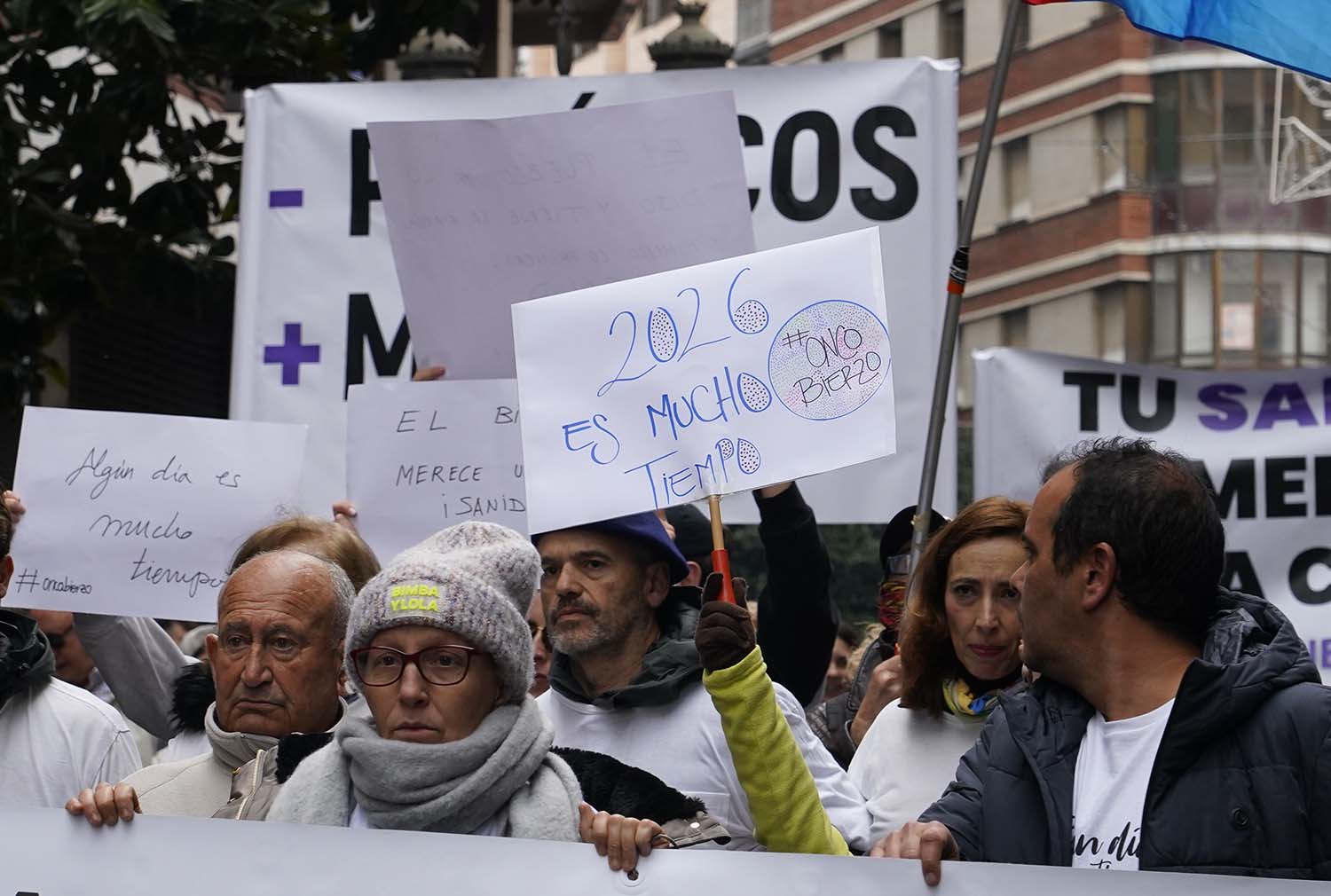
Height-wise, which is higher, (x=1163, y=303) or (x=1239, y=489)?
(x=1239, y=489)

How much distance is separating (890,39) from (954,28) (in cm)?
185

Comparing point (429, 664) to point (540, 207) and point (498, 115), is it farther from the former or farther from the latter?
point (498, 115)

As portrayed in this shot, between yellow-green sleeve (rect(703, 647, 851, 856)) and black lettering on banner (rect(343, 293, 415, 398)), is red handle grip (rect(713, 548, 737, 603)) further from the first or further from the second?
black lettering on banner (rect(343, 293, 415, 398))

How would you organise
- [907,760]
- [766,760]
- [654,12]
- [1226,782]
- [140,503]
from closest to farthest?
[1226,782]
[766,760]
[907,760]
[140,503]
[654,12]

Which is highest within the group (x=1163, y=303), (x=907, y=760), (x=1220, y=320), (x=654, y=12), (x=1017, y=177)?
(x=654, y=12)

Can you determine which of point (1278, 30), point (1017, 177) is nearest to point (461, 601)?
point (1278, 30)

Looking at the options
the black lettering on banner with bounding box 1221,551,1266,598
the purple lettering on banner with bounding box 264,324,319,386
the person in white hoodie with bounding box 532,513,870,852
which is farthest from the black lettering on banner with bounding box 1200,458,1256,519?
the person in white hoodie with bounding box 532,513,870,852

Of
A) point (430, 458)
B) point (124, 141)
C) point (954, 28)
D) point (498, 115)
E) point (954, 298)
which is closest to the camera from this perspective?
point (954, 298)

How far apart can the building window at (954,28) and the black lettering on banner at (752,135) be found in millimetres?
26785

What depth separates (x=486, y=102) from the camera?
639 centimetres

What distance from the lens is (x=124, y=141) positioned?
26.9 feet

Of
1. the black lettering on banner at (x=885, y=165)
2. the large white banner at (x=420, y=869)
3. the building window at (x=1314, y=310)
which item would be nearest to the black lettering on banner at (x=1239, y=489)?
the black lettering on banner at (x=885, y=165)

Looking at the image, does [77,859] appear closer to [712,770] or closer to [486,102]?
[712,770]

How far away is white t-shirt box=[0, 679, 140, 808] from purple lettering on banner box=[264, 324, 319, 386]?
2108mm
